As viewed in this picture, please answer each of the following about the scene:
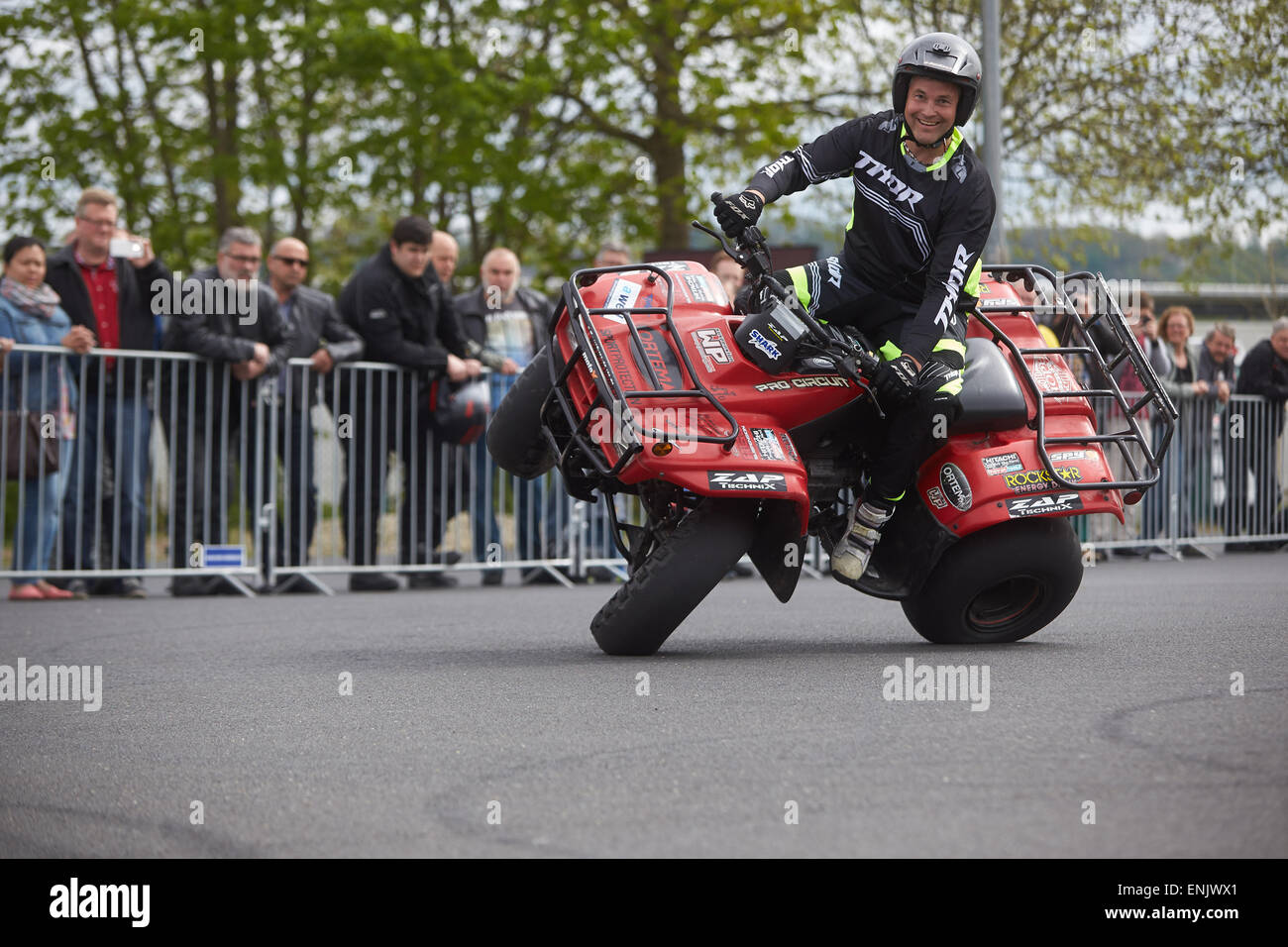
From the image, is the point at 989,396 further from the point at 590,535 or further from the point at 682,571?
the point at 590,535

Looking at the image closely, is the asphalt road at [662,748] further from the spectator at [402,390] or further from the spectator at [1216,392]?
the spectator at [1216,392]

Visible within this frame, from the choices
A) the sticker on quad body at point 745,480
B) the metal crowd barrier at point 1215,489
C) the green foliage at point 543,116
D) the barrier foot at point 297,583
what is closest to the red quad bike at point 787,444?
the sticker on quad body at point 745,480

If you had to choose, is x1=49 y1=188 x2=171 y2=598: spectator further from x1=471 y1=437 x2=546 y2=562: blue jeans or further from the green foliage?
the green foliage

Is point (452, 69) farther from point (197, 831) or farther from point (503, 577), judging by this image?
point (197, 831)

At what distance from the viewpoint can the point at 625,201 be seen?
2391cm

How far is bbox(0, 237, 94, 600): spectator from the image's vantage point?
1004 cm

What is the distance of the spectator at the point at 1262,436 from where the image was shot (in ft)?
48.0

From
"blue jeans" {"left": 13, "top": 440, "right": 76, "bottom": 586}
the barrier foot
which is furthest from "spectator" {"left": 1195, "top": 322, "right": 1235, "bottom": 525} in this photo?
"blue jeans" {"left": 13, "top": 440, "right": 76, "bottom": 586}

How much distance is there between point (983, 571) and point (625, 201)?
1799 cm

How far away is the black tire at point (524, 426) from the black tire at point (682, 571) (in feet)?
2.98

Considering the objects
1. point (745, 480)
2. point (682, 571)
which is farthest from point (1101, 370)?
point (682, 571)
